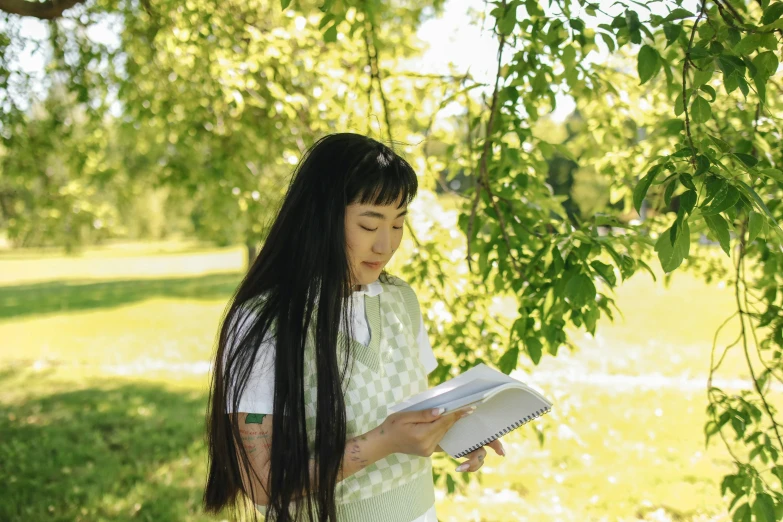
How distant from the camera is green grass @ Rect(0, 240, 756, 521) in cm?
431

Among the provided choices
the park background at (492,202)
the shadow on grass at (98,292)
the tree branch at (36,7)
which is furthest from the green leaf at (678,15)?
the shadow on grass at (98,292)

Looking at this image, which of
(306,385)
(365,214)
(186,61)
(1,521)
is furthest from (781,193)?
(1,521)

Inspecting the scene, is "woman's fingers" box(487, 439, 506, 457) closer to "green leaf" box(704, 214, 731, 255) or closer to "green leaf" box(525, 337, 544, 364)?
"green leaf" box(525, 337, 544, 364)

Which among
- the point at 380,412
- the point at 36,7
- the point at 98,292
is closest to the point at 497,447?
the point at 380,412

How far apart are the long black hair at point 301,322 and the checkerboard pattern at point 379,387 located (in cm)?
5

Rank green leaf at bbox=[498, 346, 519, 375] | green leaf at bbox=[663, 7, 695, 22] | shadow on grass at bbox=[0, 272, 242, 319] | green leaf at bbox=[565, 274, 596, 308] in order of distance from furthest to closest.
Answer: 1. shadow on grass at bbox=[0, 272, 242, 319]
2. green leaf at bbox=[498, 346, 519, 375]
3. green leaf at bbox=[565, 274, 596, 308]
4. green leaf at bbox=[663, 7, 695, 22]

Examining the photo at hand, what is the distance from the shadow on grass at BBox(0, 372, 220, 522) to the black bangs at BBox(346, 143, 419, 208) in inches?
126

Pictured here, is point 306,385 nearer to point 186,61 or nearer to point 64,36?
point 186,61

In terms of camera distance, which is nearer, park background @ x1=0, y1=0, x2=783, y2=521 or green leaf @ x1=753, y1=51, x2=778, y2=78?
green leaf @ x1=753, y1=51, x2=778, y2=78

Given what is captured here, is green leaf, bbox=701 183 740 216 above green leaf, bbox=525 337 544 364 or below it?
above

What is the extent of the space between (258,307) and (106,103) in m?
5.60

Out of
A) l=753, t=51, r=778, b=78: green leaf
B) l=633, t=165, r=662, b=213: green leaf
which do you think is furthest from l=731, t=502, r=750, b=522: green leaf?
l=753, t=51, r=778, b=78: green leaf

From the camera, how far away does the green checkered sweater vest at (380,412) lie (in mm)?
1695

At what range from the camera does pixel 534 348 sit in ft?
8.07
